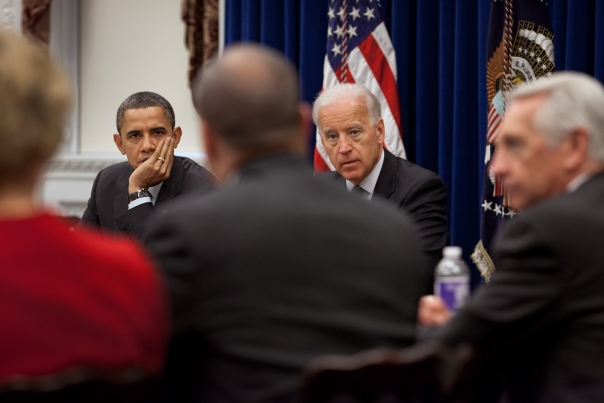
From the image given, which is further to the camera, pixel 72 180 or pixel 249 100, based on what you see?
pixel 72 180

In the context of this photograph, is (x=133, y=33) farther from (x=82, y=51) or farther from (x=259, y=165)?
(x=259, y=165)

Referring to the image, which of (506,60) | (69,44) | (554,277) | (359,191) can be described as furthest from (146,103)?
(554,277)

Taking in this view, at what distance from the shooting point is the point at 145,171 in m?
3.67

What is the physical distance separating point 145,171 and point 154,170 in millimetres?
40

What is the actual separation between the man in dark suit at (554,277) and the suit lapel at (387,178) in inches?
69.4

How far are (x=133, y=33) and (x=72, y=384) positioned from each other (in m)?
4.86

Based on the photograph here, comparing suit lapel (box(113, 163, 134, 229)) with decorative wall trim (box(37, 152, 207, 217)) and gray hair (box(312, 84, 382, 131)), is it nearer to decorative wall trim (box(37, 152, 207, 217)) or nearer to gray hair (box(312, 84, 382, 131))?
gray hair (box(312, 84, 382, 131))

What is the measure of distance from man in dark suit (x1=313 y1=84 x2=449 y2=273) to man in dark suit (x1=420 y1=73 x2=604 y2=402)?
1.56 meters

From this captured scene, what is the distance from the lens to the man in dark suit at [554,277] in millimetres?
1688

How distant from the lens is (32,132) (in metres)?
1.27

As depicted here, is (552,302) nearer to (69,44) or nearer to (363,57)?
(363,57)

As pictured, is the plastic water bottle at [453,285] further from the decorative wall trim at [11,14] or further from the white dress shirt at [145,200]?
the decorative wall trim at [11,14]

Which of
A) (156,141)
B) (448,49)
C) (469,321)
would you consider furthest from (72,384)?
(448,49)

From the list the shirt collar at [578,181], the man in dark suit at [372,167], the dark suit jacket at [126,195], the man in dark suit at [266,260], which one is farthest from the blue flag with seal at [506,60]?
the man in dark suit at [266,260]
